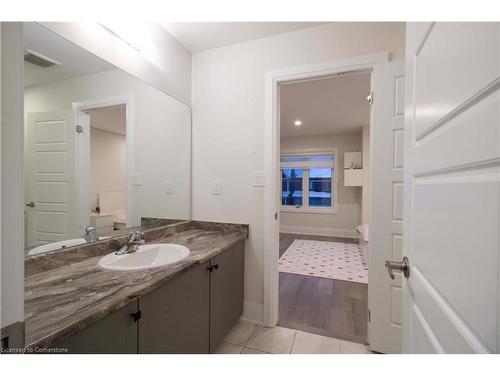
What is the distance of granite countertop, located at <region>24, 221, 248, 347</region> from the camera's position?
1.99 ft

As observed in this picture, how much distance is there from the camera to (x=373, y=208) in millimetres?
1493

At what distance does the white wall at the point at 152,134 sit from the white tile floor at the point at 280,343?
1093mm

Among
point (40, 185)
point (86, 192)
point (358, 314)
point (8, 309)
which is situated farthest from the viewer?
point (358, 314)

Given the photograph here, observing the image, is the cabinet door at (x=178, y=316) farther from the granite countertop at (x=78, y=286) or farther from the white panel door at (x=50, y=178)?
the white panel door at (x=50, y=178)

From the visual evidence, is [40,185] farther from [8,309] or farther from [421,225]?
[421,225]

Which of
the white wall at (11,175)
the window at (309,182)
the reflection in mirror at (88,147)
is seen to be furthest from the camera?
the window at (309,182)

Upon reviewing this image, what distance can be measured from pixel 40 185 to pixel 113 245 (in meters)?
0.52

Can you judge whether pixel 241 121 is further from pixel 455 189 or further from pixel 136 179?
pixel 455 189

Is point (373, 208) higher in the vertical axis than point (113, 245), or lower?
higher

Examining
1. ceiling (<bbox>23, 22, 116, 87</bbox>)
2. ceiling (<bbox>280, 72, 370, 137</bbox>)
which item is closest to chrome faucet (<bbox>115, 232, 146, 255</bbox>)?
ceiling (<bbox>23, 22, 116, 87</bbox>)

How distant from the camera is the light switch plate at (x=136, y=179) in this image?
1.55 m

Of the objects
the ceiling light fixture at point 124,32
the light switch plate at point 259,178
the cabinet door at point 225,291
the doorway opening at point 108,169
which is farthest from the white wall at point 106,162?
the light switch plate at point 259,178

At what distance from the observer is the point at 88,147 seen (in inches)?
48.3

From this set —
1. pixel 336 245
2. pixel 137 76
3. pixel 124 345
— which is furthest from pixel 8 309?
pixel 336 245
